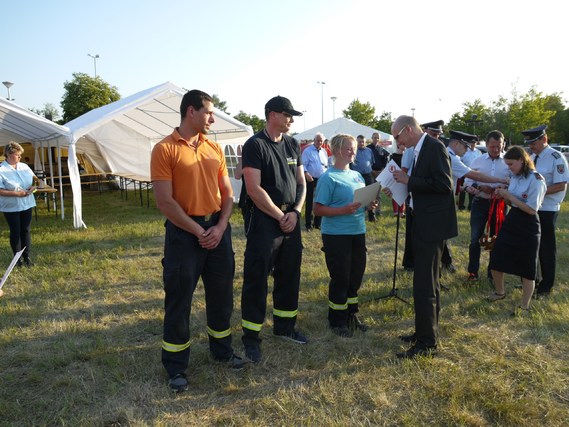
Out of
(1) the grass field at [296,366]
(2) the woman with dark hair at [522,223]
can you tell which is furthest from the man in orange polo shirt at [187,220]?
(2) the woman with dark hair at [522,223]

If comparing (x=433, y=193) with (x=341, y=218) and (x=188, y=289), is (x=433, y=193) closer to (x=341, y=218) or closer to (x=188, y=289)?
(x=341, y=218)

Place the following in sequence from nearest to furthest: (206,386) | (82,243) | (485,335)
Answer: (206,386) < (485,335) < (82,243)

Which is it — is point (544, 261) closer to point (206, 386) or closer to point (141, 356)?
point (206, 386)

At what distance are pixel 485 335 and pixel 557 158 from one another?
2.21 meters

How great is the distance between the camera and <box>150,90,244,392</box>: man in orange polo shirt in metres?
2.92

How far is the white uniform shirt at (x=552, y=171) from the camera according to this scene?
473 centimetres

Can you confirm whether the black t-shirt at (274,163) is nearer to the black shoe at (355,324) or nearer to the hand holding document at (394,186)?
the hand holding document at (394,186)

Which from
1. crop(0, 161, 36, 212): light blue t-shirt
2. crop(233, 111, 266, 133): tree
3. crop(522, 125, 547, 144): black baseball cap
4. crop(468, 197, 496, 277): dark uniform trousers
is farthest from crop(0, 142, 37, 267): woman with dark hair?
crop(233, 111, 266, 133): tree

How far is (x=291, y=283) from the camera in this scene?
3703mm

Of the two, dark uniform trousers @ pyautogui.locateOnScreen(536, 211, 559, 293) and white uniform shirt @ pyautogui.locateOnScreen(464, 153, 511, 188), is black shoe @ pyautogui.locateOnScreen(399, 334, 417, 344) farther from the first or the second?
white uniform shirt @ pyautogui.locateOnScreen(464, 153, 511, 188)

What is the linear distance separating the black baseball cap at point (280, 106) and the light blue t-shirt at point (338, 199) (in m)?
0.72

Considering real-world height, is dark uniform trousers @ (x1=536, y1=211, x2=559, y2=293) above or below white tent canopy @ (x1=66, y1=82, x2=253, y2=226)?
below

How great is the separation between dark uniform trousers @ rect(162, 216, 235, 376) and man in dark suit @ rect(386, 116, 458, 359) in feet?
4.76

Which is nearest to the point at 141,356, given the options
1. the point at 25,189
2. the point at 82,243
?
the point at 25,189
